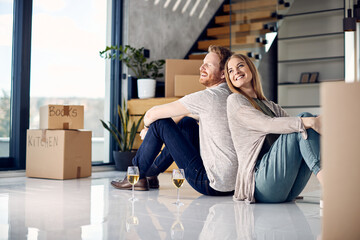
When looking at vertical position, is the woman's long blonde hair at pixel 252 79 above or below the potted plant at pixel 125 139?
above

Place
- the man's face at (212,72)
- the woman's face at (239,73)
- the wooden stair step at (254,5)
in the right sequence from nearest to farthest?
1. the woman's face at (239,73)
2. the man's face at (212,72)
3. the wooden stair step at (254,5)

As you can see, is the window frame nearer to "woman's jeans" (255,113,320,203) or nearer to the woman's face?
the woman's face

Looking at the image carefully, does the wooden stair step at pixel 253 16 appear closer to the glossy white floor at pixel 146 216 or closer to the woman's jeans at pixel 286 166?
the glossy white floor at pixel 146 216

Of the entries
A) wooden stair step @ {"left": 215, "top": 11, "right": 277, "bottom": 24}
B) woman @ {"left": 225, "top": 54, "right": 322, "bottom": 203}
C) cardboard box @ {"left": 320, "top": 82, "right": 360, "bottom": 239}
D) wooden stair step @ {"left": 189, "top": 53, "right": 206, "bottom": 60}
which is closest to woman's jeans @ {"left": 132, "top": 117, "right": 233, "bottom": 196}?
woman @ {"left": 225, "top": 54, "right": 322, "bottom": 203}

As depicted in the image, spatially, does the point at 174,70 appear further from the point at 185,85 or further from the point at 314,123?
the point at 314,123

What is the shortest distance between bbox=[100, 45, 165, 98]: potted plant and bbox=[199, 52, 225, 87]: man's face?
7.44 feet

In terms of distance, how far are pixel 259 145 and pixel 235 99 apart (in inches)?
10.3

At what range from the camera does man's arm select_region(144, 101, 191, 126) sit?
2.38 metres

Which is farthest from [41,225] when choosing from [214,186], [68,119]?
[68,119]

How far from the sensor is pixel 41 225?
177cm

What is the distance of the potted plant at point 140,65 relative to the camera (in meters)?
4.78

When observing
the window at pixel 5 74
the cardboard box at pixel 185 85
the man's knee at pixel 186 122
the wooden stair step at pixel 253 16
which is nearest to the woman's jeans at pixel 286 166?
the man's knee at pixel 186 122

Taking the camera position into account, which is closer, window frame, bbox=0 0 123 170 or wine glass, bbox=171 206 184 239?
wine glass, bbox=171 206 184 239

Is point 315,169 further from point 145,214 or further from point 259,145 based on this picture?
point 145,214
